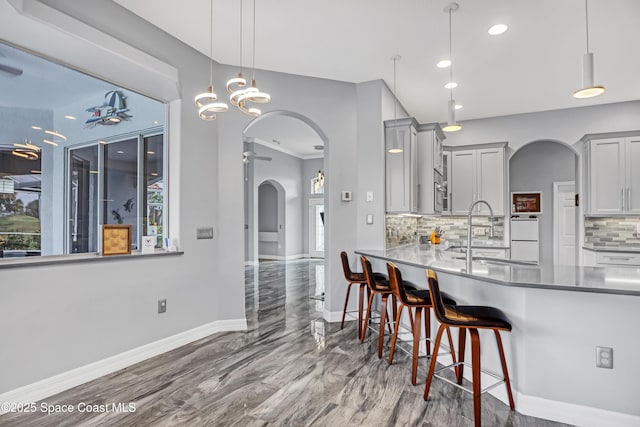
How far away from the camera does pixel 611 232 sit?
5.67m

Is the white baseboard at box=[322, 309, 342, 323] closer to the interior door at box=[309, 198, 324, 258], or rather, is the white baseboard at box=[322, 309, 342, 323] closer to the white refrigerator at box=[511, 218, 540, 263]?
the white refrigerator at box=[511, 218, 540, 263]

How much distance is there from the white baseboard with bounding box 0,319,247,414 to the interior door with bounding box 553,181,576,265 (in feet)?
19.9

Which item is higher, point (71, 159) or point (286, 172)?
point (286, 172)

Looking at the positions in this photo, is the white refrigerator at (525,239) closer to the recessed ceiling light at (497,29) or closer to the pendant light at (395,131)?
the pendant light at (395,131)

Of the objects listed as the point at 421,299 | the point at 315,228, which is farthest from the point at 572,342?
the point at 315,228

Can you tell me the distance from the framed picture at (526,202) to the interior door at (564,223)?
27 centimetres

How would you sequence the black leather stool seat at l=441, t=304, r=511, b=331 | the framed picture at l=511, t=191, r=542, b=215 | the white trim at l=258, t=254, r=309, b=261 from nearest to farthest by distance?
the black leather stool seat at l=441, t=304, r=511, b=331
the framed picture at l=511, t=191, r=542, b=215
the white trim at l=258, t=254, r=309, b=261

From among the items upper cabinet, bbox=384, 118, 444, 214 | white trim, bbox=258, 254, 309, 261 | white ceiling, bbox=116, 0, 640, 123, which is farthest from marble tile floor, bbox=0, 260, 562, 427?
white trim, bbox=258, 254, 309, 261

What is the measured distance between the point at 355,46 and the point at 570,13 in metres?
1.99

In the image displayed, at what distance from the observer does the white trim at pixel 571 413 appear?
7.01ft

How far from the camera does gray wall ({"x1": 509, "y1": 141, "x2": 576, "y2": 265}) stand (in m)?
6.84

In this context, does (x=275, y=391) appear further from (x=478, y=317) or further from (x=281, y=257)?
(x=281, y=257)

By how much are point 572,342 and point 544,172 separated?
19.0 feet

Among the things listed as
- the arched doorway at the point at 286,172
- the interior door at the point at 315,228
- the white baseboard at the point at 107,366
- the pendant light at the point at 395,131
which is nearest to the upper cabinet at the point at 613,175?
the pendant light at the point at 395,131
